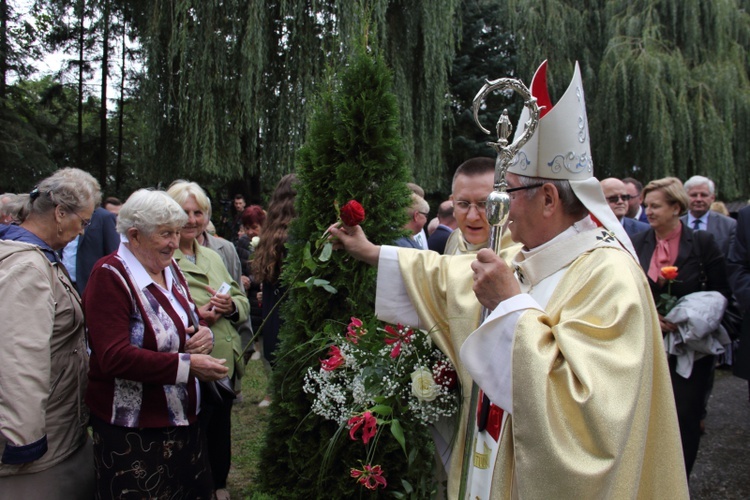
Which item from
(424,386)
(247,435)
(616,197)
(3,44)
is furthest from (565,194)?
(3,44)

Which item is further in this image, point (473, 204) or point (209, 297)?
point (209, 297)

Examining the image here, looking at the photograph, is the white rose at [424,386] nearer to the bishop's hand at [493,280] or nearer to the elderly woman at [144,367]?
the bishop's hand at [493,280]

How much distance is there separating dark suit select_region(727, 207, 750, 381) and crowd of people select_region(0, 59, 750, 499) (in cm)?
1

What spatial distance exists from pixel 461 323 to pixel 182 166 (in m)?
7.60

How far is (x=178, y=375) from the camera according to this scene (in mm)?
2633

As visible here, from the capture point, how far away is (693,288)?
383cm

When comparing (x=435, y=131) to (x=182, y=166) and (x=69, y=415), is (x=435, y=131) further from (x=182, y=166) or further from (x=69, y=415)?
(x=69, y=415)

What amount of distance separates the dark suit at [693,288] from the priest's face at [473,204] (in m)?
1.40

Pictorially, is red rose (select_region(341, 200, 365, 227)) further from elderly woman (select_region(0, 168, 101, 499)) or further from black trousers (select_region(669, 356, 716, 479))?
black trousers (select_region(669, 356, 716, 479))

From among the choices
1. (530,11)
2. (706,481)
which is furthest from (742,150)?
(706,481)

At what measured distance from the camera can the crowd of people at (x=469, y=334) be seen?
1664 mm

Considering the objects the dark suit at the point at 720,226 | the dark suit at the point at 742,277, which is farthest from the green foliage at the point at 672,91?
the dark suit at the point at 742,277

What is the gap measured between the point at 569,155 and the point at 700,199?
15.3ft

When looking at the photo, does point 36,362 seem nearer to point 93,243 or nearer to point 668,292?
point 93,243
